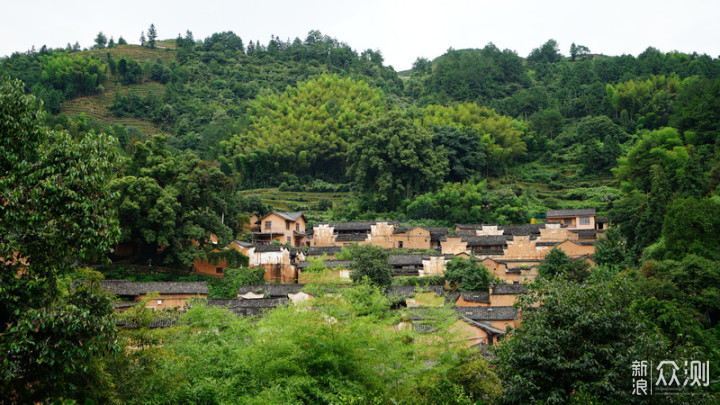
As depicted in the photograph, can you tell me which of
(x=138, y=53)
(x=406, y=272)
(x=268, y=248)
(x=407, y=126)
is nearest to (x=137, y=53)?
(x=138, y=53)

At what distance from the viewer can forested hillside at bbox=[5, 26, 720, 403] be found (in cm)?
1033

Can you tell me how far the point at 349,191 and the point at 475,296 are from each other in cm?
2735

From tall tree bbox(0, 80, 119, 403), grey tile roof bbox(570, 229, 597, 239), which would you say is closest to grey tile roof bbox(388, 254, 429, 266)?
grey tile roof bbox(570, 229, 597, 239)

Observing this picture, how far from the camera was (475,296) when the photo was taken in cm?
2862

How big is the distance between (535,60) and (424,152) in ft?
198

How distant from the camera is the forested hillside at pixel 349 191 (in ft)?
33.9

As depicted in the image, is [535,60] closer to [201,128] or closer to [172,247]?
[201,128]

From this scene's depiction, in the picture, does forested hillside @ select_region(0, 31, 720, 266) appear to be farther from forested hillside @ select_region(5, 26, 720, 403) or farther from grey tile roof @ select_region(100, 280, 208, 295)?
grey tile roof @ select_region(100, 280, 208, 295)

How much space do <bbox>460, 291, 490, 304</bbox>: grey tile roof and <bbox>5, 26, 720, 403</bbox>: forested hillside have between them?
416 cm

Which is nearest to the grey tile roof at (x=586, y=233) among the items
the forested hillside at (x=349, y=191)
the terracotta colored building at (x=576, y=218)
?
the terracotta colored building at (x=576, y=218)

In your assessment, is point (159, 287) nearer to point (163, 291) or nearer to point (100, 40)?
point (163, 291)

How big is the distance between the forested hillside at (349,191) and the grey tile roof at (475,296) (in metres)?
4.16

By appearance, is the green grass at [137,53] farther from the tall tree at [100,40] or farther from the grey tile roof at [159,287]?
the grey tile roof at [159,287]

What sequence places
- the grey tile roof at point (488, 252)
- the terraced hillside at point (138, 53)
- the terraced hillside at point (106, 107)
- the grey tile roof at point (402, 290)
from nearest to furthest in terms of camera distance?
the grey tile roof at point (402, 290) → the grey tile roof at point (488, 252) → the terraced hillside at point (106, 107) → the terraced hillside at point (138, 53)
